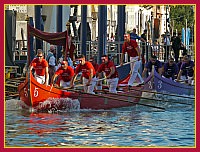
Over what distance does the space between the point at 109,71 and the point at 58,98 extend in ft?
6.72

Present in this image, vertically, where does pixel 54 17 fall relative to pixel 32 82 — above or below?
above

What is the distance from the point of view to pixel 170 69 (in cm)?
2436

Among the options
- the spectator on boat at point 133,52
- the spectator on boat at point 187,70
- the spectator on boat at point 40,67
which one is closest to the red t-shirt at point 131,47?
the spectator on boat at point 133,52

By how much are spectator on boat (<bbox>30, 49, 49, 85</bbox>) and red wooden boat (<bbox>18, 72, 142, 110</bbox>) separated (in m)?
0.63

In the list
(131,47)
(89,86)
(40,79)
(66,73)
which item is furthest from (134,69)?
(40,79)

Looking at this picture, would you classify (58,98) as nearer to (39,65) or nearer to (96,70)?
(39,65)

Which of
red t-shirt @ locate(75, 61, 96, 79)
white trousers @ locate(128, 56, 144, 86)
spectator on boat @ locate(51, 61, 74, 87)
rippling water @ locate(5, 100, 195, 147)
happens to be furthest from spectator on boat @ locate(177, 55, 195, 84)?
spectator on boat @ locate(51, 61, 74, 87)

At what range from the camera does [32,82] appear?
1858 cm

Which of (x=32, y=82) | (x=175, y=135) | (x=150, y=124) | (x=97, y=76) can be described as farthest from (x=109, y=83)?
(x=175, y=135)

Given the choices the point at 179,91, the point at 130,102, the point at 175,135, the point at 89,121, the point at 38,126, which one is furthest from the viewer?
the point at 179,91

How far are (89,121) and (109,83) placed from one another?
367cm

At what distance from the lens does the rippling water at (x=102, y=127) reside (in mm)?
13578

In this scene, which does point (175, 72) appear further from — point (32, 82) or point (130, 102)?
point (32, 82)

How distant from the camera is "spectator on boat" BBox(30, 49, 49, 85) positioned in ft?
64.5
